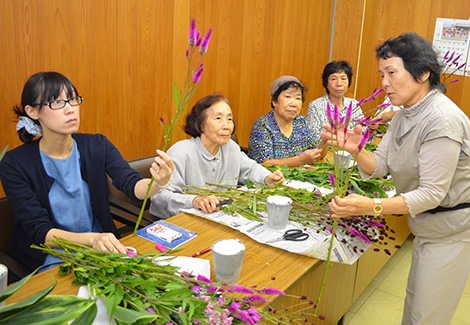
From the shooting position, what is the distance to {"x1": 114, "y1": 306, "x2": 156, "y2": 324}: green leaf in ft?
3.00

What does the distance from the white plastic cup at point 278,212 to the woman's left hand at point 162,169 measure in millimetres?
415

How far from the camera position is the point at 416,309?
1934 millimetres

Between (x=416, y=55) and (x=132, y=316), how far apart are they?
4.75 feet

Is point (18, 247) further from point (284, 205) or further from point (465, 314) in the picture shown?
point (465, 314)

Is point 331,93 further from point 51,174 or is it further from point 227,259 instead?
point 227,259

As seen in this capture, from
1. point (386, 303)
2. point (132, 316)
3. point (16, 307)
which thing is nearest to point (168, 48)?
point (386, 303)

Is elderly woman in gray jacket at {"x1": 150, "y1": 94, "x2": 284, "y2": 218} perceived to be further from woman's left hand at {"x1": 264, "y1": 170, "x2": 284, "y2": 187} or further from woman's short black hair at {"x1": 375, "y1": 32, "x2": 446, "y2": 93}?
woman's short black hair at {"x1": 375, "y1": 32, "x2": 446, "y2": 93}

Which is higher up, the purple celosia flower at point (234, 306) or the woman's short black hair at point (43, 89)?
the woman's short black hair at point (43, 89)

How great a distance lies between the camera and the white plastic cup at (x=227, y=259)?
49.7 inches

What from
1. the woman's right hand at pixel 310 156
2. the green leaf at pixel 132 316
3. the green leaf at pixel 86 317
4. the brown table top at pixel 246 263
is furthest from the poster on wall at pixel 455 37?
the green leaf at pixel 86 317

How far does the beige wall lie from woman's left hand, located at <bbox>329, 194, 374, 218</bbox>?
2.09 metres

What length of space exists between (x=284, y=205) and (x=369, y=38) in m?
4.43

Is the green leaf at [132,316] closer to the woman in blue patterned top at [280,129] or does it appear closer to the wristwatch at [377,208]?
the wristwatch at [377,208]

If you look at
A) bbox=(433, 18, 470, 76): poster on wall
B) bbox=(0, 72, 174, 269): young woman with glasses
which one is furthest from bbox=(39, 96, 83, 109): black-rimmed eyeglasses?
bbox=(433, 18, 470, 76): poster on wall
